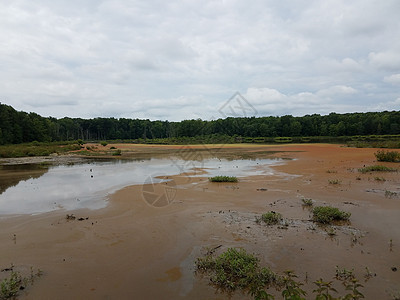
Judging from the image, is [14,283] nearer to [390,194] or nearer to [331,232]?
[331,232]

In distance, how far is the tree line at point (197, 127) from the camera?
67.8 m

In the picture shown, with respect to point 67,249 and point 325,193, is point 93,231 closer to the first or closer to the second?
point 67,249

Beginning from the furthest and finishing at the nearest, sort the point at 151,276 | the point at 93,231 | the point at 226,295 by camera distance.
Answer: the point at 93,231 < the point at 151,276 < the point at 226,295

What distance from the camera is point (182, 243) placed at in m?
6.46

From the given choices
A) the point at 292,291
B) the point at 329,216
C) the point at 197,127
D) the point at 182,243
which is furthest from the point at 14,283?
the point at 197,127

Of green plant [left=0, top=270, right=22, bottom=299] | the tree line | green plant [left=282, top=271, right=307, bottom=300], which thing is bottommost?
green plant [left=0, top=270, right=22, bottom=299]

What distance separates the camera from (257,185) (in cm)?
1328

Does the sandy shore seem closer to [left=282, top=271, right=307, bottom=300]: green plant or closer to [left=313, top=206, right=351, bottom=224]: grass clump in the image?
[left=313, top=206, right=351, bottom=224]: grass clump

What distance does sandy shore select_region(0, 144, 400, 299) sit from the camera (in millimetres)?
4652

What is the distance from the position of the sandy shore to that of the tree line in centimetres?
6160

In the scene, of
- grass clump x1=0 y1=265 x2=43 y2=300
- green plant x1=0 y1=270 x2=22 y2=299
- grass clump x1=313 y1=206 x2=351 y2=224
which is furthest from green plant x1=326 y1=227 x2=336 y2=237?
green plant x1=0 y1=270 x2=22 y2=299

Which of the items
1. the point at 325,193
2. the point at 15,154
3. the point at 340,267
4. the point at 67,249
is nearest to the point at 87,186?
the point at 67,249

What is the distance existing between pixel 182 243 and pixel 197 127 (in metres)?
99.7

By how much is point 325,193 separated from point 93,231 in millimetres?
8971
